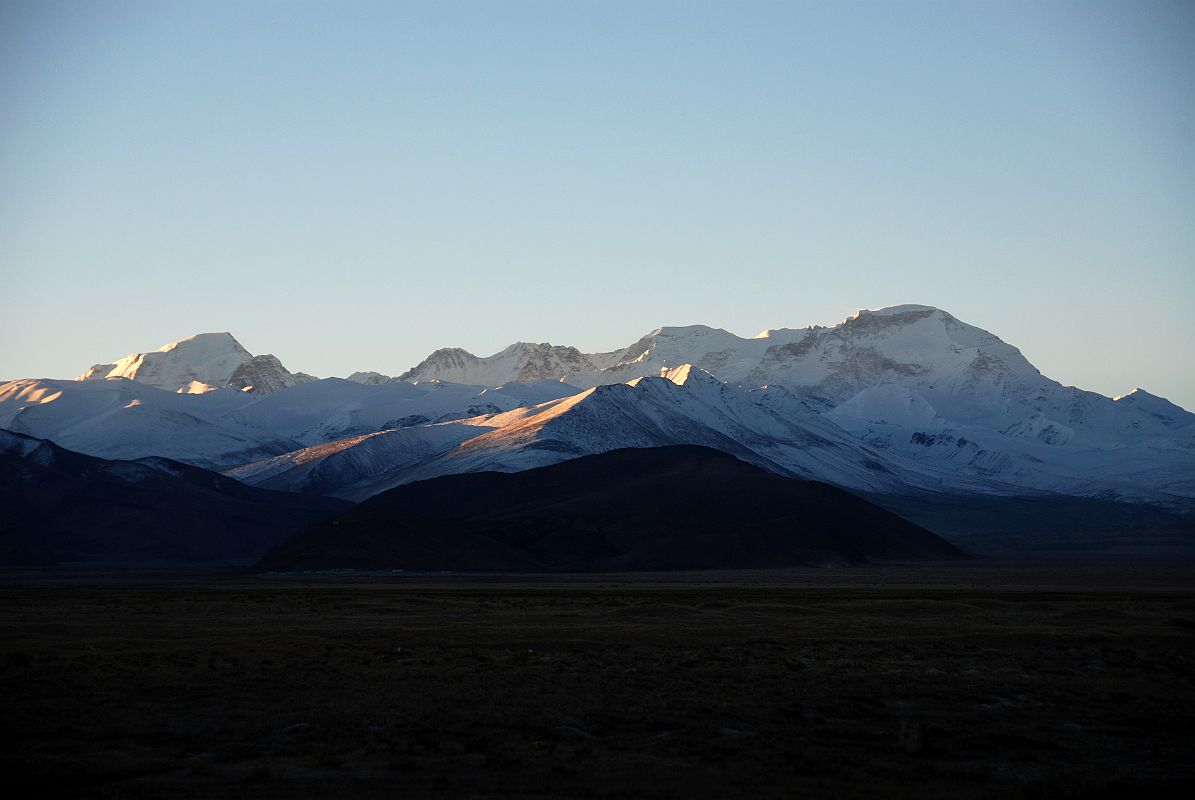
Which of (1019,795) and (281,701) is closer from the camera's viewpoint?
(1019,795)

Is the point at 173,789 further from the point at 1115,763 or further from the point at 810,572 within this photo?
the point at 810,572

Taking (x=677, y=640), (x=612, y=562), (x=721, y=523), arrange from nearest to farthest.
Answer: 1. (x=677, y=640)
2. (x=612, y=562)
3. (x=721, y=523)

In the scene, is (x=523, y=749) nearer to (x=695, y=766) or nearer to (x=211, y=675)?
(x=695, y=766)

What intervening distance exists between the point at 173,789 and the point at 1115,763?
20.7m

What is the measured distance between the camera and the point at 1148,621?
256 ft

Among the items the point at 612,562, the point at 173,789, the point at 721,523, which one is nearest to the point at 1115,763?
the point at 173,789

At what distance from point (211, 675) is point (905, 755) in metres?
23.2

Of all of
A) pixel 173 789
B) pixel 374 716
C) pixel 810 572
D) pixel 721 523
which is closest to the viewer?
pixel 173 789

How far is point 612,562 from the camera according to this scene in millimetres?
182750

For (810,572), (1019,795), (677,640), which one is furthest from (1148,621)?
(810,572)

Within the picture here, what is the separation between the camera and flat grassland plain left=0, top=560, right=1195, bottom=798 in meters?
30.9

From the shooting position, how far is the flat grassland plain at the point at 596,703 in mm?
30859

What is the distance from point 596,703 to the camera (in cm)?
4109

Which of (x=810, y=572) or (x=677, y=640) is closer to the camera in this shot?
(x=677, y=640)
